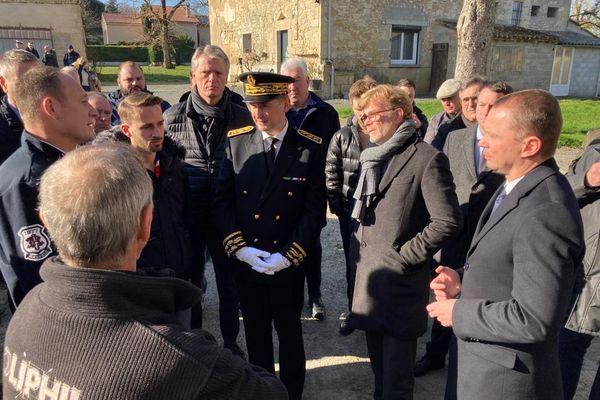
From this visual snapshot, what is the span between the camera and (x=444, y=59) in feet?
63.3

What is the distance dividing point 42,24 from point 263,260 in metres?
28.9

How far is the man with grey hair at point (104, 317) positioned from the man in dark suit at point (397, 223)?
143 cm

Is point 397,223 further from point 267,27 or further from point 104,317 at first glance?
point 267,27

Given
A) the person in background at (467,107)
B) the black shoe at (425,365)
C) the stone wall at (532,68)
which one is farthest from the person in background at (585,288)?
the stone wall at (532,68)

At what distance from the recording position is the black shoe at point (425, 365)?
10.6 ft

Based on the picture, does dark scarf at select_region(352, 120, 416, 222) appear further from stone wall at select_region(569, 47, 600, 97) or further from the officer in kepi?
stone wall at select_region(569, 47, 600, 97)

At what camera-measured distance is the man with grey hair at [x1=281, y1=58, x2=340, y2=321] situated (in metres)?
4.08

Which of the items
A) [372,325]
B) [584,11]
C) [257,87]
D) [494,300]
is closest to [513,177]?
[494,300]

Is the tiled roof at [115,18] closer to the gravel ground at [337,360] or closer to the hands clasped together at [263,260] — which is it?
the gravel ground at [337,360]

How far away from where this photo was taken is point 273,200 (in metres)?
2.78

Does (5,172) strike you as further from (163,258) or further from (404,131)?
(404,131)

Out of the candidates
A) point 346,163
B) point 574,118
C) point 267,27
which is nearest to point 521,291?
point 346,163

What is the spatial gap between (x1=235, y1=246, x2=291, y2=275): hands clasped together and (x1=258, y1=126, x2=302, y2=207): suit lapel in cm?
31

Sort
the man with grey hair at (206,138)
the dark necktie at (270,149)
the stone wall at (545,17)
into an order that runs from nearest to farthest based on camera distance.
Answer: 1. the dark necktie at (270,149)
2. the man with grey hair at (206,138)
3. the stone wall at (545,17)
